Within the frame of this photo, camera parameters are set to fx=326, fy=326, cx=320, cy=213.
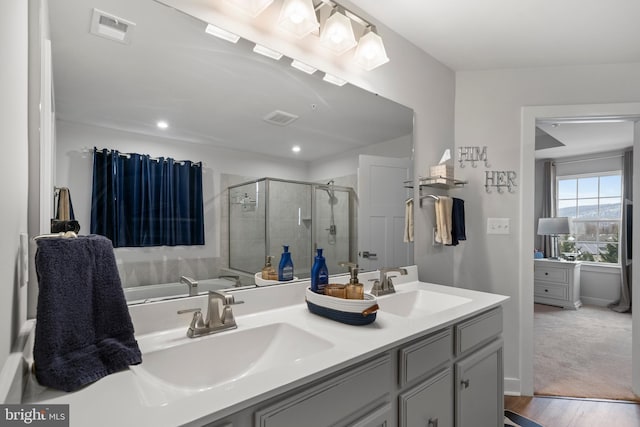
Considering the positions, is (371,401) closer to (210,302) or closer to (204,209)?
(210,302)

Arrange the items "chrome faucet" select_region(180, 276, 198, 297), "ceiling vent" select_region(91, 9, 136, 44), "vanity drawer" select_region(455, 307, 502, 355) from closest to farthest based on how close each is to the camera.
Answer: "ceiling vent" select_region(91, 9, 136, 44) → "chrome faucet" select_region(180, 276, 198, 297) → "vanity drawer" select_region(455, 307, 502, 355)

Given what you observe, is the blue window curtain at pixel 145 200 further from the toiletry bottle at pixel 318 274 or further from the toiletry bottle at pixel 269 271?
the toiletry bottle at pixel 318 274

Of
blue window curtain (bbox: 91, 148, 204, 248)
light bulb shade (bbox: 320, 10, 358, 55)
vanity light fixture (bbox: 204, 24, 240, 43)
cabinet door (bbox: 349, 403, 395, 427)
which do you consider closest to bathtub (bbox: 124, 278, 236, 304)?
blue window curtain (bbox: 91, 148, 204, 248)

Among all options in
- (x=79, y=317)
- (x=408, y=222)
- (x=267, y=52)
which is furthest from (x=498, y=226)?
(x=79, y=317)

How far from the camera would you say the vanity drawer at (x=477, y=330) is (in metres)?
1.38

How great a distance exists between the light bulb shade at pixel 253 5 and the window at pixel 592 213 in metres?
5.58

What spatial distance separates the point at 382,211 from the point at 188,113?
1.17 m

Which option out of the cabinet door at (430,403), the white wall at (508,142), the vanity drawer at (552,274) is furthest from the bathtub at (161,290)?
the vanity drawer at (552,274)

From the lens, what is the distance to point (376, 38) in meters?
1.71

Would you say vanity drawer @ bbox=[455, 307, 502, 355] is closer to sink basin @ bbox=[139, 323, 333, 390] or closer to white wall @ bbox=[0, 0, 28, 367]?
sink basin @ bbox=[139, 323, 333, 390]

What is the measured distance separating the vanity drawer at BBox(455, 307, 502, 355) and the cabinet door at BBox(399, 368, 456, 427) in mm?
138

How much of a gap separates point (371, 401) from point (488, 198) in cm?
192

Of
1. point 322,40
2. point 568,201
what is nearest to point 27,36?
point 322,40

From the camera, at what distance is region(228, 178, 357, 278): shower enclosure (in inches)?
54.8
